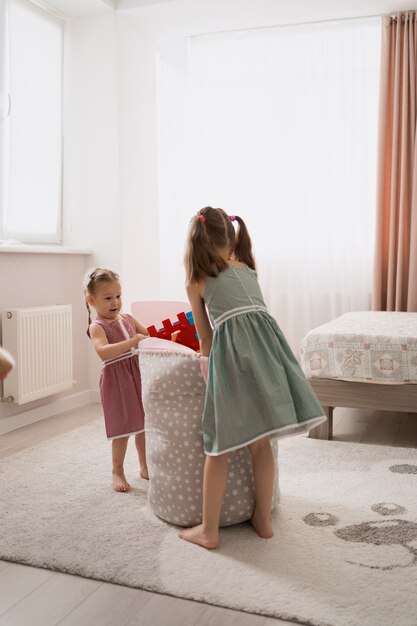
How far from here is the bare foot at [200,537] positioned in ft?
6.23

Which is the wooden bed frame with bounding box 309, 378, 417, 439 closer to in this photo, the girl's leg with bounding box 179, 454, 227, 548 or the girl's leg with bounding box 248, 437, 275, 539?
the girl's leg with bounding box 248, 437, 275, 539

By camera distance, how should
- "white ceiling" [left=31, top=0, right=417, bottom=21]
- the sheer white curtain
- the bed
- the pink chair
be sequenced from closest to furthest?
the pink chair
the bed
"white ceiling" [left=31, top=0, right=417, bottom=21]
the sheer white curtain

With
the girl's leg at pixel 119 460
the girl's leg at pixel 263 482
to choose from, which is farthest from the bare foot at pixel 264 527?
the girl's leg at pixel 119 460

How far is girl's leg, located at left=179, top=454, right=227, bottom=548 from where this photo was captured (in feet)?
6.20

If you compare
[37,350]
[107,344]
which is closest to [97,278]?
[107,344]

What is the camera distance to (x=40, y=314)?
343cm

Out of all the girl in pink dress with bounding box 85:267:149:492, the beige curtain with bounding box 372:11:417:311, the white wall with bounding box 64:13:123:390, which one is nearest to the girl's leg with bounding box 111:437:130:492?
the girl in pink dress with bounding box 85:267:149:492

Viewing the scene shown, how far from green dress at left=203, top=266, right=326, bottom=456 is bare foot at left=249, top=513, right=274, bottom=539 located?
0.84 ft

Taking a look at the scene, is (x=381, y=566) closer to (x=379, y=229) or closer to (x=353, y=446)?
(x=353, y=446)

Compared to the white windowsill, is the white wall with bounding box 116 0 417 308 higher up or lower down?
higher up

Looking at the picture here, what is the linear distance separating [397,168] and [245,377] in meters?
2.60

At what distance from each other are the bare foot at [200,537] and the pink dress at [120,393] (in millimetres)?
545

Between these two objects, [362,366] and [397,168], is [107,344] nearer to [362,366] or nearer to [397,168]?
[362,366]

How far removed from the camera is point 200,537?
6.31ft
